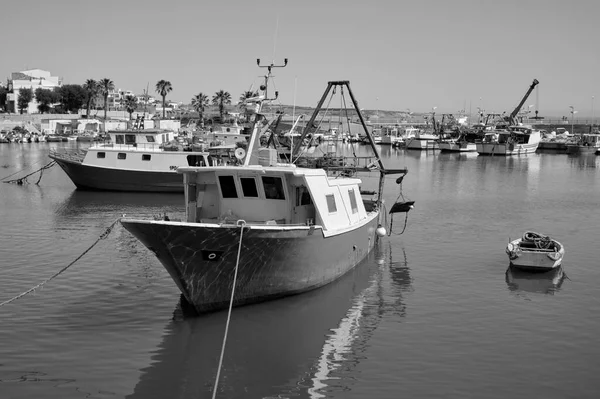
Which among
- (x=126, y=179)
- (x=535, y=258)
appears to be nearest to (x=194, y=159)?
(x=126, y=179)

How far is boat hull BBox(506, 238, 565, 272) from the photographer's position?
25.1m

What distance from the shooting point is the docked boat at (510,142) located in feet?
349

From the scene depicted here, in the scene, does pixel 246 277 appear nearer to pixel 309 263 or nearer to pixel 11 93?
pixel 309 263

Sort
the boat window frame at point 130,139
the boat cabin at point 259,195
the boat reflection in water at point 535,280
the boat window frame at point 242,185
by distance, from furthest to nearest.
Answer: the boat window frame at point 130,139 → the boat reflection in water at point 535,280 → the boat window frame at point 242,185 → the boat cabin at point 259,195

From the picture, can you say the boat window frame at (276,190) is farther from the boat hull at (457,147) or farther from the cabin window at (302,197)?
the boat hull at (457,147)

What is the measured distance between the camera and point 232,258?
1869 centimetres

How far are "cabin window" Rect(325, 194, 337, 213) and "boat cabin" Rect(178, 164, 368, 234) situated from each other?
6cm

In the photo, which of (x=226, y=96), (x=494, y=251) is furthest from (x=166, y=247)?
(x=226, y=96)

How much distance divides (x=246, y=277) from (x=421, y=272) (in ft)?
30.6

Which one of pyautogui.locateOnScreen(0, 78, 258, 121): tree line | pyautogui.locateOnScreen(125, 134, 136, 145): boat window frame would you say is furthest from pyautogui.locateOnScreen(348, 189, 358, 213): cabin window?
pyautogui.locateOnScreen(0, 78, 258, 121): tree line

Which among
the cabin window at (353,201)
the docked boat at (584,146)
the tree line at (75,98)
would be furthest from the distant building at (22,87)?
the cabin window at (353,201)

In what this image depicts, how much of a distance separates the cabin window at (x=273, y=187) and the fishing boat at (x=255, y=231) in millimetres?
32

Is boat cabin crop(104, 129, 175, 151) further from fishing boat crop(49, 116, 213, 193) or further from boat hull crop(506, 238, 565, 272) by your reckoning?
boat hull crop(506, 238, 565, 272)

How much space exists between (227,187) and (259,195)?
42.4 inches
